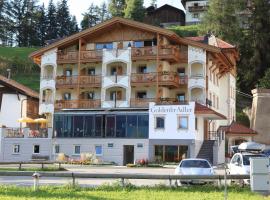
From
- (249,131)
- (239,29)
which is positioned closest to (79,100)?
(249,131)

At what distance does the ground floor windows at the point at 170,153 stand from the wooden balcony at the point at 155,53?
9.07 m

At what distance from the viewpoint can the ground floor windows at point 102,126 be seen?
50.0 meters

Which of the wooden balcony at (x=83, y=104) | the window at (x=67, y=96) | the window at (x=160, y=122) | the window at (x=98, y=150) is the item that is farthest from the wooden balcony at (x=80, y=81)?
the window at (x=160, y=122)

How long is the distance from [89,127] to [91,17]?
91.0 metres

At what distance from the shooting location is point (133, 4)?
11238 cm

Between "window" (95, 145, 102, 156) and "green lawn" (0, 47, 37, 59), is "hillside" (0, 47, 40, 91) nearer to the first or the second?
"green lawn" (0, 47, 37, 59)

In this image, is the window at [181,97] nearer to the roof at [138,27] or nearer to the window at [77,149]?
the roof at [138,27]

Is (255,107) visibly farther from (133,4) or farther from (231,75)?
(133,4)

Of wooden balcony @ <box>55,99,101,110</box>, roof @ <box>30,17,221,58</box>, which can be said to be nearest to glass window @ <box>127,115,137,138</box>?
wooden balcony @ <box>55,99,101,110</box>

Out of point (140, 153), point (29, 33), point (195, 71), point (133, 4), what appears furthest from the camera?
point (29, 33)

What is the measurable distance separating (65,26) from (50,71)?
3068 inches

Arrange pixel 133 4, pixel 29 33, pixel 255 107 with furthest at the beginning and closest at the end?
1. pixel 29 33
2. pixel 133 4
3. pixel 255 107

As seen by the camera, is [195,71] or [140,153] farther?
[195,71]

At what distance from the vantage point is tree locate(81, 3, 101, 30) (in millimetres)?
136938
